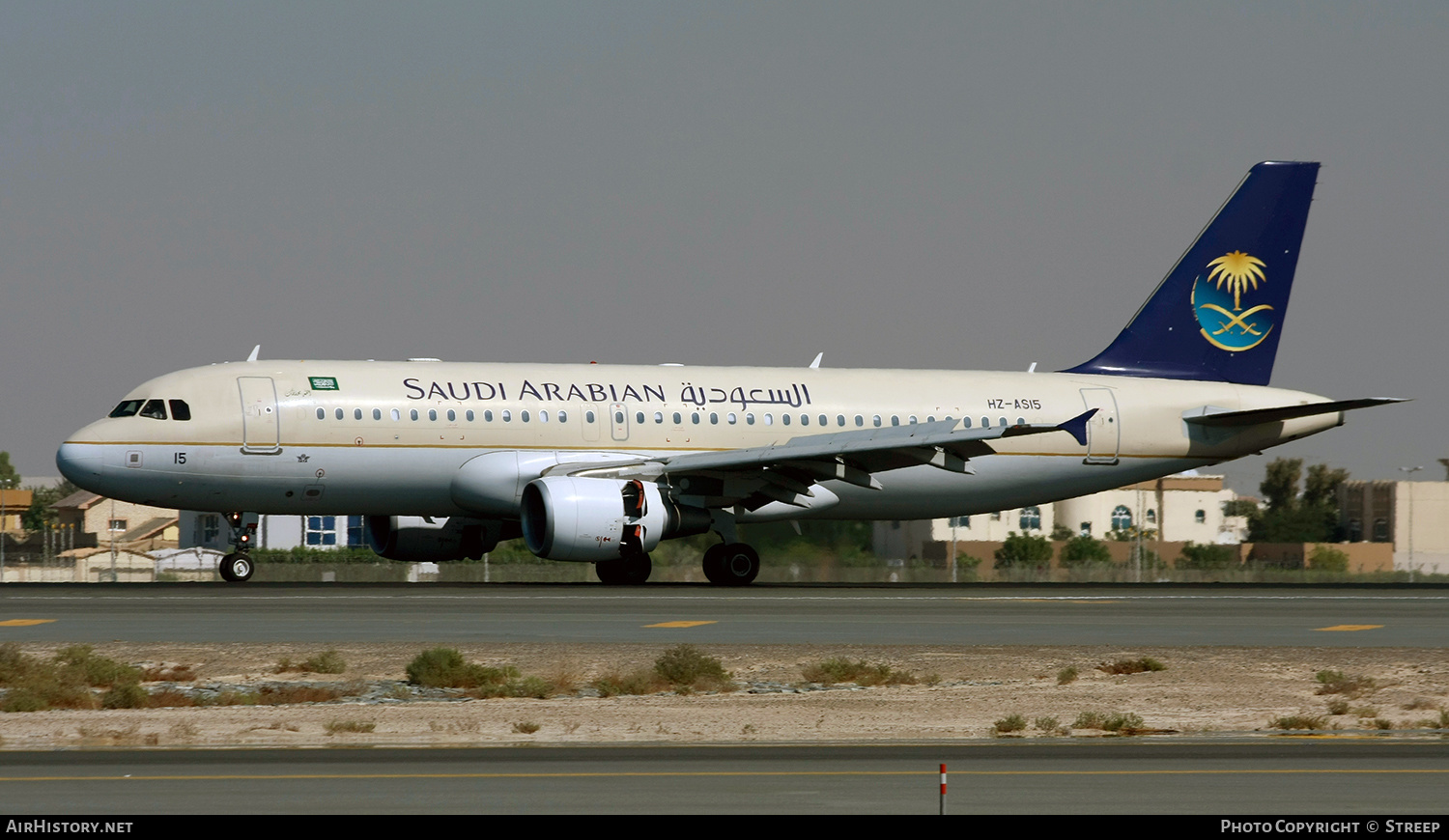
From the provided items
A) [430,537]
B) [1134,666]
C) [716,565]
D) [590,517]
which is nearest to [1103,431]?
[716,565]

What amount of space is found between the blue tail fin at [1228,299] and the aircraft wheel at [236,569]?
20.8 meters

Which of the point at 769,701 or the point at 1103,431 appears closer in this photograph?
the point at 769,701

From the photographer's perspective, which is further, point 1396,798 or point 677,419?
point 677,419

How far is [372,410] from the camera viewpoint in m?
34.8

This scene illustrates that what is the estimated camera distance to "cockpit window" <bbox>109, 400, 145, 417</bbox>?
1347 inches

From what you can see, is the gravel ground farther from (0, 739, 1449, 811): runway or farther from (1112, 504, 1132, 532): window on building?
(1112, 504, 1132, 532): window on building

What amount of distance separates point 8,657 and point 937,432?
19.4m

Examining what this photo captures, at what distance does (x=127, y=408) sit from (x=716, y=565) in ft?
42.0

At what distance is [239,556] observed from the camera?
35312 millimetres

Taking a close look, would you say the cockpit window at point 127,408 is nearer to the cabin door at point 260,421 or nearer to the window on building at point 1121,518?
the cabin door at point 260,421

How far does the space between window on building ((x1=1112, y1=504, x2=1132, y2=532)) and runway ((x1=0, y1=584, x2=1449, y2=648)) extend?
181ft

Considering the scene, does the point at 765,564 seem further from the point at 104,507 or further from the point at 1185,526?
the point at 104,507

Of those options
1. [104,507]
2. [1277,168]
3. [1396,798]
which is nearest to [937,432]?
[1277,168]

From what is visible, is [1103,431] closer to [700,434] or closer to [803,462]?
[803,462]
